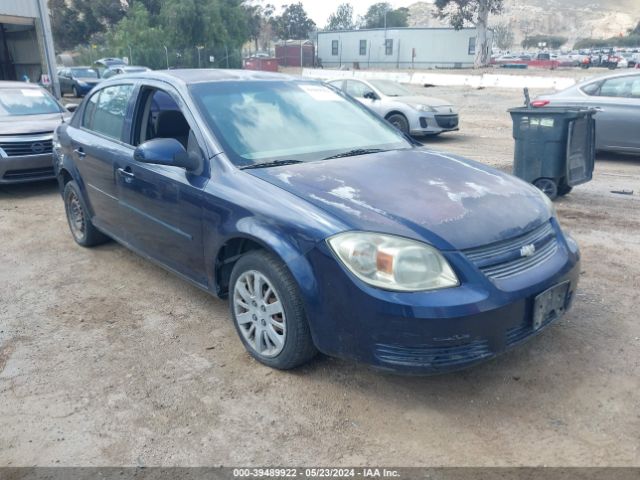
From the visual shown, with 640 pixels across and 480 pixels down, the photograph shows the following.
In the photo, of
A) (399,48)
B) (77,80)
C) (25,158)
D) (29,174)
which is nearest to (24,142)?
(25,158)

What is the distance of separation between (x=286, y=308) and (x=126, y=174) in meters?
1.96

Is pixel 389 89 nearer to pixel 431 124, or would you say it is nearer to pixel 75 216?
pixel 431 124

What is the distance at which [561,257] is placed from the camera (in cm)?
318

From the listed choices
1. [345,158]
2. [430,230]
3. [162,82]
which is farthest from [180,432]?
[162,82]

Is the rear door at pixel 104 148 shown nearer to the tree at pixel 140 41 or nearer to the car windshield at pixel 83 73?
the car windshield at pixel 83 73

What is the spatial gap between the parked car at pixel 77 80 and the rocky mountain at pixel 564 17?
111 metres

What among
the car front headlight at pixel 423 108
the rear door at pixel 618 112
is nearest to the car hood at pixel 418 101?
the car front headlight at pixel 423 108

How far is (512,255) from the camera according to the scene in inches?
115

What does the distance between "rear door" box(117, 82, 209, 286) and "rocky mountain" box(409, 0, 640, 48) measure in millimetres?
131486

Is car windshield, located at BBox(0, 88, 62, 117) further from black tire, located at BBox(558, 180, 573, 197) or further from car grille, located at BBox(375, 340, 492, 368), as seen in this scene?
car grille, located at BBox(375, 340, 492, 368)

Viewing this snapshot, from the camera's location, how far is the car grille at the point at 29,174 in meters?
7.88

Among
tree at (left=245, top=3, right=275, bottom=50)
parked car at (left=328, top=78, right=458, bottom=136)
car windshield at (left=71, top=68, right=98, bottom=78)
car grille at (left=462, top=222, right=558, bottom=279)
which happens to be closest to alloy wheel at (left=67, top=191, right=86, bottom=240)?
car grille at (left=462, top=222, right=558, bottom=279)

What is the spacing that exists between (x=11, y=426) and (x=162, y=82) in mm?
2463

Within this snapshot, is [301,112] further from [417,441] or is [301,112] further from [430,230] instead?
[417,441]
